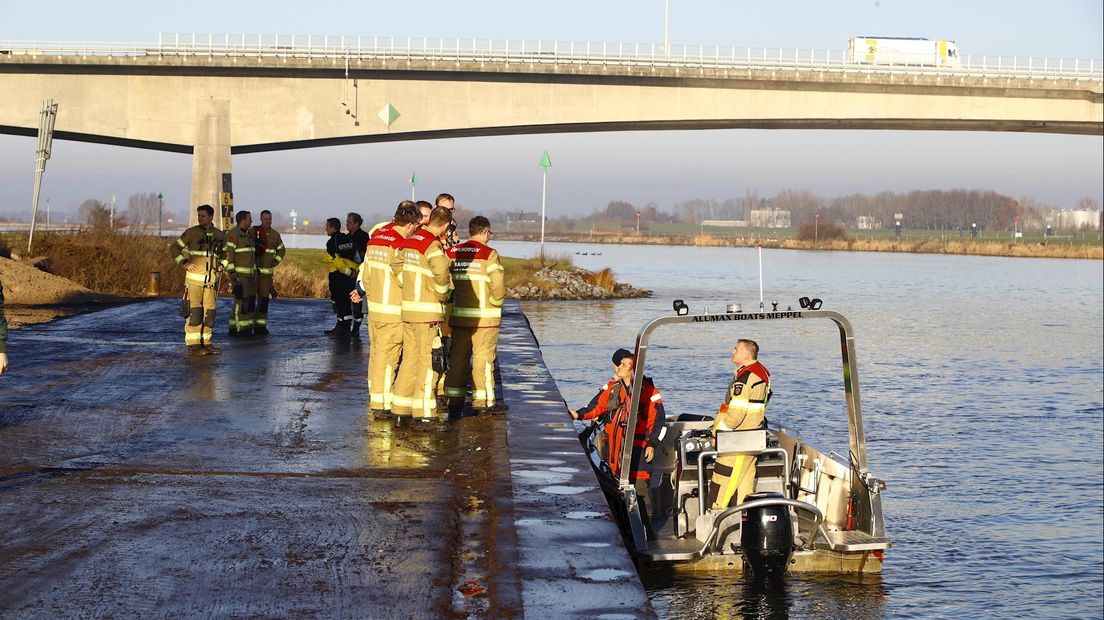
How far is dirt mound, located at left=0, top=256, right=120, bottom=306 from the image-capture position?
26625 mm

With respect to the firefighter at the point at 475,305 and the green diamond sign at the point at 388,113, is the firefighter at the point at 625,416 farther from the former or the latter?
the green diamond sign at the point at 388,113

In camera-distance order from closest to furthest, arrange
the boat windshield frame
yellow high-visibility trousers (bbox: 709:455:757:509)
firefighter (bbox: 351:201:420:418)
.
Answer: the boat windshield frame, yellow high-visibility trousers (bbox: 709:455:757:509), firefighter (bbox: 351:201:420:418)

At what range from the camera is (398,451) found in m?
10.8

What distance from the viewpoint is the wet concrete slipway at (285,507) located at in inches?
258

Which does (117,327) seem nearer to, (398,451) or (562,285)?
(398,451)

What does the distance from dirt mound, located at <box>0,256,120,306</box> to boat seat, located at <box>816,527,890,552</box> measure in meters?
20.4

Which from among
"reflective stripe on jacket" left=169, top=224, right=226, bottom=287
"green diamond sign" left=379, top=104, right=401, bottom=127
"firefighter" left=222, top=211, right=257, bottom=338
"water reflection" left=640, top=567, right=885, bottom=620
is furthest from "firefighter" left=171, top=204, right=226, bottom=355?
"green diamond sign" left=379, top=104, right=401, bottom=127

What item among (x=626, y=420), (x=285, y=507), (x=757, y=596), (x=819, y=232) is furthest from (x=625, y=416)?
(x=819, y=232)

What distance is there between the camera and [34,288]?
2733cm

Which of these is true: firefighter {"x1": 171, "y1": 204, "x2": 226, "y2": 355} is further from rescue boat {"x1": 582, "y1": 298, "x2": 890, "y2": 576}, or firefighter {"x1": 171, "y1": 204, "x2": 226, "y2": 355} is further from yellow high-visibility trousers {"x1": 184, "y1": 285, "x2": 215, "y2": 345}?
rescue boat {"x1": 582, "y1": 298, "x2": 890, "y2": 576}

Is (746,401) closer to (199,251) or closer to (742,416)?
(742,416)

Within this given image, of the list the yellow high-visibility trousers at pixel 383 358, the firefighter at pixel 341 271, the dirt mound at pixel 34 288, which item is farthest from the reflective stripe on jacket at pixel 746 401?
the dirt mound at pixel 34 288

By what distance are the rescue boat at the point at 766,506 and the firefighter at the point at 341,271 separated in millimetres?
8930

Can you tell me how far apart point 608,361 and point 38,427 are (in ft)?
68.2
